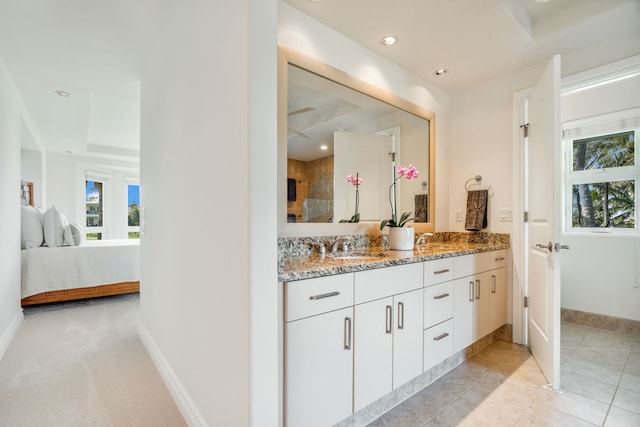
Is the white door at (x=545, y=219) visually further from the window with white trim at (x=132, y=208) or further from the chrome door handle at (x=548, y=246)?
the window with white trim at (x=132, y=208)

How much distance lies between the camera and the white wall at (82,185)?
19.9ft

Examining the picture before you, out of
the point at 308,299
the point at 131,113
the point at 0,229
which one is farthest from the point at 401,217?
the point at 131,113

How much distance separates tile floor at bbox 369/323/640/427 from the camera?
160cm

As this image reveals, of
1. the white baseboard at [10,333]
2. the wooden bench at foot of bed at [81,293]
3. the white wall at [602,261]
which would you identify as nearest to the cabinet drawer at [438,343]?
the white wall at [602,261]

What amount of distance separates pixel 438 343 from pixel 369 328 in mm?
710

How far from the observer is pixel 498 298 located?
2.59 m

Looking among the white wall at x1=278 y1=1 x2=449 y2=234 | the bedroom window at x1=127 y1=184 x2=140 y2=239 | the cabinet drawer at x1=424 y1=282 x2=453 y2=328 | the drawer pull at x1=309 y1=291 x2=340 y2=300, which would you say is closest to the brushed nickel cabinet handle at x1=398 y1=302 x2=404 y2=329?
the cabinet drawer at x1=424 y1=282 x2=453 y2=328

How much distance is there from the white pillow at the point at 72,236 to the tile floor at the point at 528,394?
414 centimetres

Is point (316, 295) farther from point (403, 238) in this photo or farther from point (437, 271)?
point (403, 238)

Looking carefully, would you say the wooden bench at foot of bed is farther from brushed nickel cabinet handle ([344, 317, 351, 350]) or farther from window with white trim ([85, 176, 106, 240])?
brushed nickel cabinet handle ([344, 317, 351, 350])

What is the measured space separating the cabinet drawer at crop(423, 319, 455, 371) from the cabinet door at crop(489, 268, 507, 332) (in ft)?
2.21

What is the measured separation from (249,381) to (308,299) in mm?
372

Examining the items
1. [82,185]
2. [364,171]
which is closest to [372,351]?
[364,171]

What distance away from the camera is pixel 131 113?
394 cm
